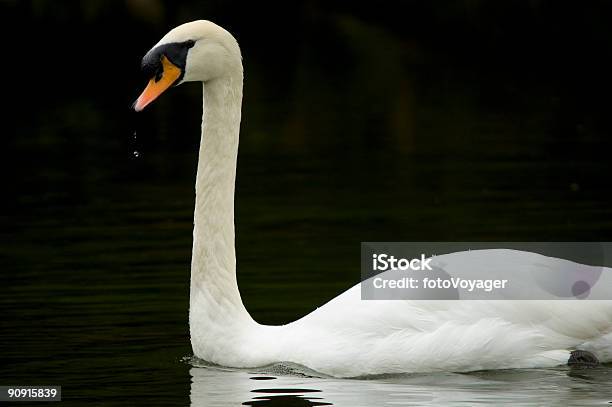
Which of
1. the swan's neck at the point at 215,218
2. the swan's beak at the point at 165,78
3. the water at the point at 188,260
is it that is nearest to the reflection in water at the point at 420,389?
the water at the point at 188,260

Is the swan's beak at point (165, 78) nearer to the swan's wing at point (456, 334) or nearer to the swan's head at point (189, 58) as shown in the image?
the swan's head at point (189, 58)

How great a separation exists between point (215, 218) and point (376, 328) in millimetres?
1489

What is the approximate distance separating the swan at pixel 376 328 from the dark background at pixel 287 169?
1.71ft

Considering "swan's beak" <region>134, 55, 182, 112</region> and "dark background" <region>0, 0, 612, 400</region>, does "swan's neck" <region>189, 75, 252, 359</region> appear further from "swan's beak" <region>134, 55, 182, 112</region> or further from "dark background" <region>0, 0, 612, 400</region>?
"dark background" <region>0, 0, 612, 400</region>

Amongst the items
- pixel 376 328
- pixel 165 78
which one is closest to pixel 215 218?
pixel 165 78

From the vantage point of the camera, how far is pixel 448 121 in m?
29.9

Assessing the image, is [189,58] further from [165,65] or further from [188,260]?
[188,260]

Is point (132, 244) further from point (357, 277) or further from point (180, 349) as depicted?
point (180, 349)

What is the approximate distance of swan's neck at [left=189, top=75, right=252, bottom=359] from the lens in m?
10.9

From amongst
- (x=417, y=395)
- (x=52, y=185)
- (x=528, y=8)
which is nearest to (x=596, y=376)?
(x=417, y=395)

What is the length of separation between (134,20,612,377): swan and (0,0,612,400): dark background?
523mm

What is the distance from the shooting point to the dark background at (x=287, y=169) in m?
13.3

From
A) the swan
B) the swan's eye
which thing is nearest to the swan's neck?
the swan

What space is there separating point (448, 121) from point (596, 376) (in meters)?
20.0
